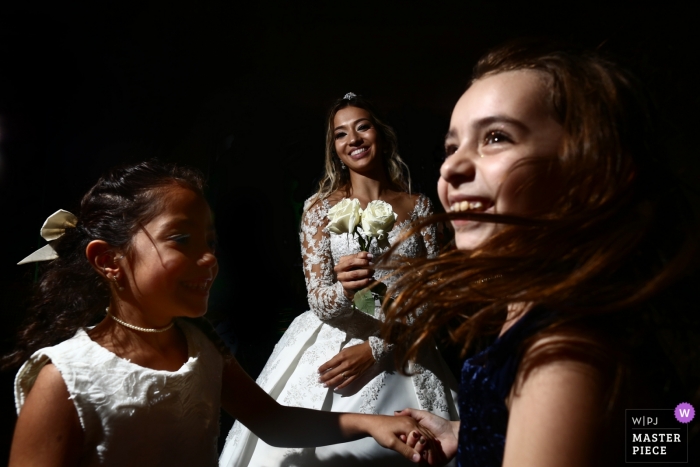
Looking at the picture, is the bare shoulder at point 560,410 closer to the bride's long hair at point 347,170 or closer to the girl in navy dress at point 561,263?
the girl in navy dress at point 561,263

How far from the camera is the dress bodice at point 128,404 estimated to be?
1.04 metres

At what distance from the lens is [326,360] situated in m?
1.79

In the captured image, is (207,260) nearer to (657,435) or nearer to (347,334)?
(347,334)

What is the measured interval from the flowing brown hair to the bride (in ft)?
2.31

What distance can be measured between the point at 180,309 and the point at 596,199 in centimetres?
88

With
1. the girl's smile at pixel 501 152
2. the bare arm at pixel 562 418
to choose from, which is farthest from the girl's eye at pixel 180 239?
the bare arm at pixel 562 418

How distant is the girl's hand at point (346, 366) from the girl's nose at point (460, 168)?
953mm

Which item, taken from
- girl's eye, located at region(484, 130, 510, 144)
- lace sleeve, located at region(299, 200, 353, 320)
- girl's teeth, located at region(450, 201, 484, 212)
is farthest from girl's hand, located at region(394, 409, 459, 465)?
girl's eye, located at region(484, 130, 510, 144)

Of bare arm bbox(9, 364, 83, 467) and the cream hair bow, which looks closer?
bare arm bbox(9, 364, 83, 467)

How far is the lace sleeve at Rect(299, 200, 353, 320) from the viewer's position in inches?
70.8

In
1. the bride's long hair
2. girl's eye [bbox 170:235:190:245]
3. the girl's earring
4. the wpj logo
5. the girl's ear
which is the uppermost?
the bride's long hair

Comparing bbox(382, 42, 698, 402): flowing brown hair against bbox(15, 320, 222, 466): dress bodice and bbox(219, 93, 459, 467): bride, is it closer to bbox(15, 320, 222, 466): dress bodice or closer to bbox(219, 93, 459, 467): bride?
bbox(15, 320, 222, 466): dress bodice

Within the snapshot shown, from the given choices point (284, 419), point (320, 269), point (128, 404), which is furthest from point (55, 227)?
point (320, 269)

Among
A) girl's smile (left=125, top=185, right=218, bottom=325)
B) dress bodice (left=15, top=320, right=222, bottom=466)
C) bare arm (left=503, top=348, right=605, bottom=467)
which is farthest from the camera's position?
girl's smile (left=125, top=185, right=218, bottom=325)
